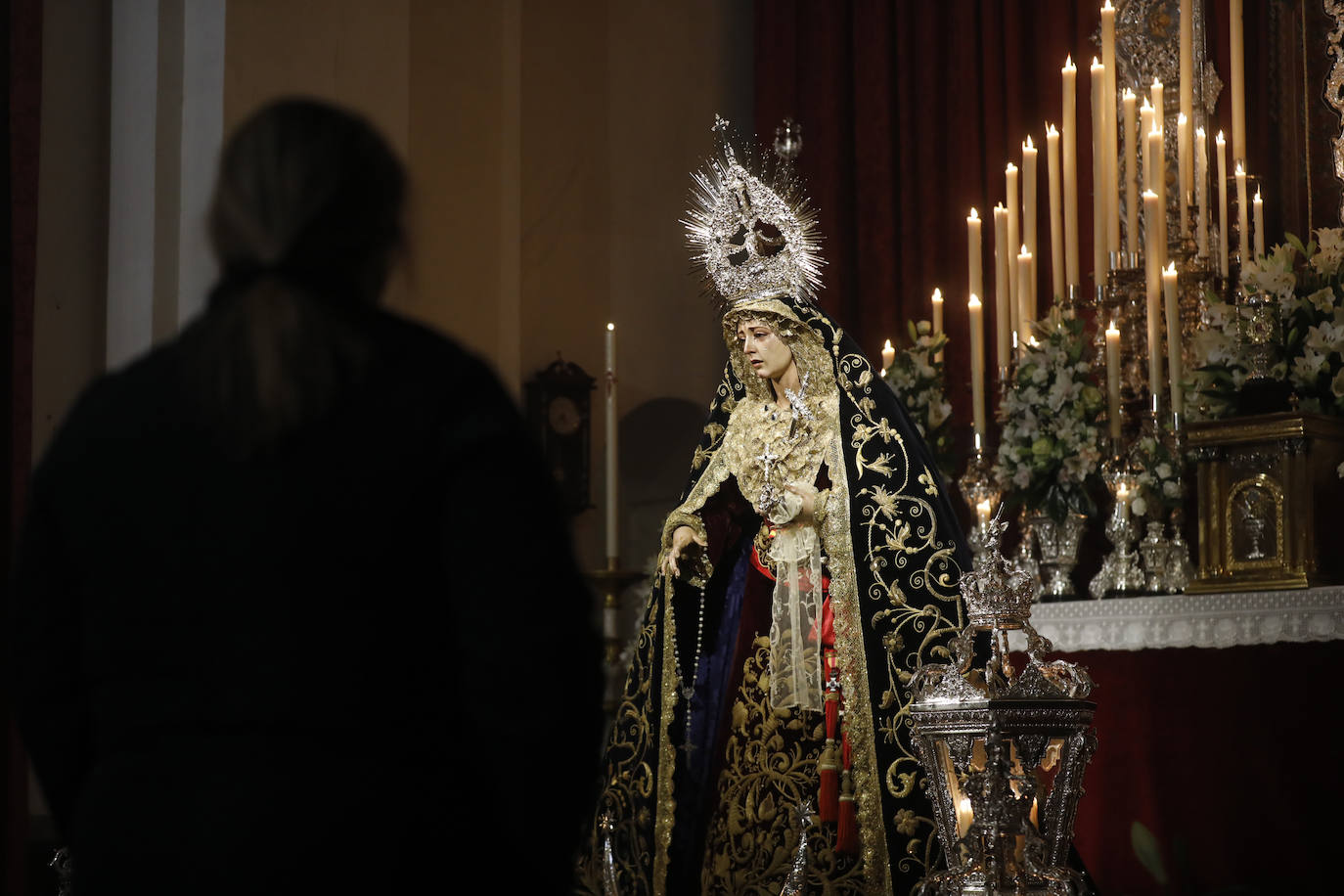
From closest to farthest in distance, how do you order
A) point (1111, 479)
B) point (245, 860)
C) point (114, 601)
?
point (245, 860) → point (114, 601) → point (1111, 479)

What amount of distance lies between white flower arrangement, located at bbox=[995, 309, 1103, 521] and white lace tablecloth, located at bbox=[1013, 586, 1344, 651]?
397mm

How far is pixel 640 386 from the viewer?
6.64m

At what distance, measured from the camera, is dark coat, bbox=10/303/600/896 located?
129cm

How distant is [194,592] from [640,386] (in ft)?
17.4

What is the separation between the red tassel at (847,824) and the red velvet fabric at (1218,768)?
29.1 inches

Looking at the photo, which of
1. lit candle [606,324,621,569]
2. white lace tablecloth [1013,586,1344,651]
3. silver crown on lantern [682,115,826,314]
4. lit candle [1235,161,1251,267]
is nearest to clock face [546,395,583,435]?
lit candle [606,324,621,569]

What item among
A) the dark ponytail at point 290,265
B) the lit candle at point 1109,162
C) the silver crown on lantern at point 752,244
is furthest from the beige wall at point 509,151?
the dark ponytail at point 290,265

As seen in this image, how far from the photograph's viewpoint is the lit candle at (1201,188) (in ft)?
14.7

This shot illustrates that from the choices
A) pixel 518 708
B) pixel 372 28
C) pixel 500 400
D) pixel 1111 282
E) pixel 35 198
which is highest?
pixel 372 28

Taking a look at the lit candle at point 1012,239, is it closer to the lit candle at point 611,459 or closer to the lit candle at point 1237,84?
the lit candle at point 1237,84

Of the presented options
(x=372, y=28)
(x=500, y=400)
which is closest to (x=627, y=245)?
(x=372, y=28)

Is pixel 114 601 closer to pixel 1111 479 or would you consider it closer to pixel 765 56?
pixel 1111 479

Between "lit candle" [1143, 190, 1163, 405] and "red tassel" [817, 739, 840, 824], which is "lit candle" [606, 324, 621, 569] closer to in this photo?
"red tassel" [817, 739, 840, 824]

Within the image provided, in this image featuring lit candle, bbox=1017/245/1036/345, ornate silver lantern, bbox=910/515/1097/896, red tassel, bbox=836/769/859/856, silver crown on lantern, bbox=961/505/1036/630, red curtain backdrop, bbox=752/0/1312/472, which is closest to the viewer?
ornate silver lantern, bbox=910/515/1097/896
